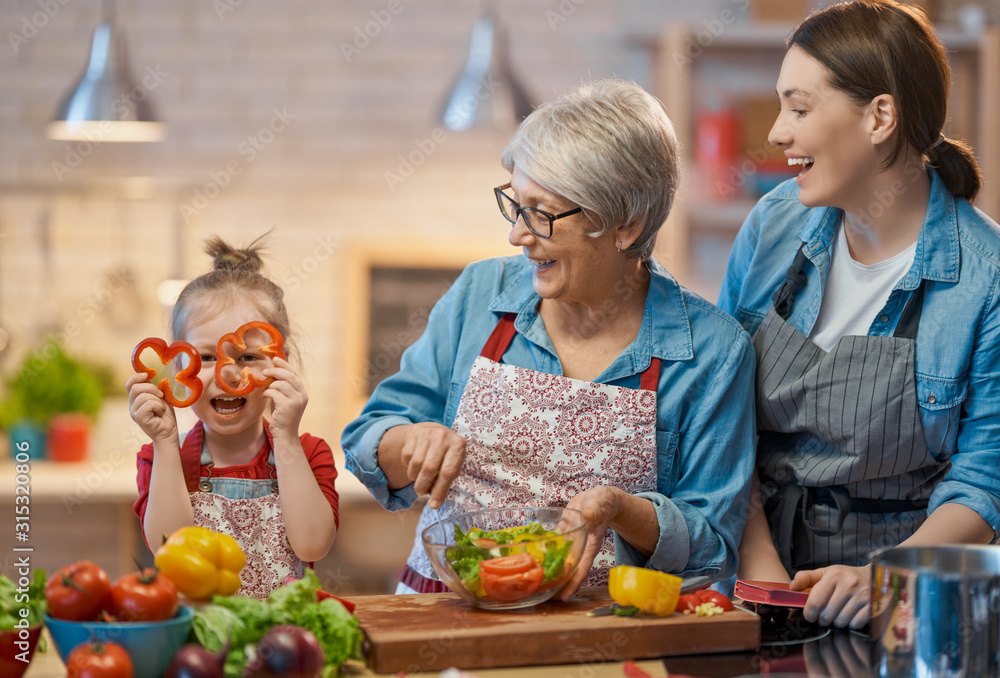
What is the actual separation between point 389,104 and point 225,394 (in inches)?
105

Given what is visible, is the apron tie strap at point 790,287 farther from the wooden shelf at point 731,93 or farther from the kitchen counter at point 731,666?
the wooden shelf at point 731,93

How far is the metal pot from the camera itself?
115 cm

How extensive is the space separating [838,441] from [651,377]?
346mm

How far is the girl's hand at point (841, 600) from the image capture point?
151 cm

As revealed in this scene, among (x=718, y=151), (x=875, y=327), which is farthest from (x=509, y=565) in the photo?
(x=718, y=151)

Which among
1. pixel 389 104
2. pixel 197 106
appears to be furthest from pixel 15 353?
pixel 389 104

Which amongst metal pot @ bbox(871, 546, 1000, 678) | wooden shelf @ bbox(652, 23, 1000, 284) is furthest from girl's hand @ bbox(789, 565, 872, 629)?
wooden shelf @ bbox(652, 23, 1000, 284)

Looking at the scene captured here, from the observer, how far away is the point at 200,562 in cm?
124

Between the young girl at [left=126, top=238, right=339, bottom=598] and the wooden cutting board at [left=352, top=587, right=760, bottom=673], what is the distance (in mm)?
213

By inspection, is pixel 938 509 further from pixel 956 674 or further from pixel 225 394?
pixel 225 394

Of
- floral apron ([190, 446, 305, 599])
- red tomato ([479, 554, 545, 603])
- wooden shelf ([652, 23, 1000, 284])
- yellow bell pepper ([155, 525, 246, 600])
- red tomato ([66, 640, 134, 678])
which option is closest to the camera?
red tomato ([66, 640, 134, 678])

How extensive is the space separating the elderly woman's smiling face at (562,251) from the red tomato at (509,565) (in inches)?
19.1

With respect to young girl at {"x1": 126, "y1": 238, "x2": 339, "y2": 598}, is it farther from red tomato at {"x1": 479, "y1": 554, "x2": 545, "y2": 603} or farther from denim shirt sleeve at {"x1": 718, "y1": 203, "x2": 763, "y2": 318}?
denim shirt sleeve at {"x1": 718, "y1": 203, "x2": 763, "y2": 318}

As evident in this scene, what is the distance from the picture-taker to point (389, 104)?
4074 mm
